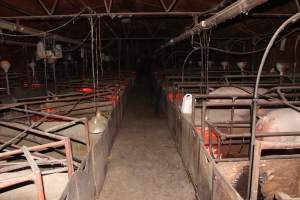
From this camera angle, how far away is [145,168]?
676 centimetres

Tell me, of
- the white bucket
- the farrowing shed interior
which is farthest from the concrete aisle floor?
the white bucket

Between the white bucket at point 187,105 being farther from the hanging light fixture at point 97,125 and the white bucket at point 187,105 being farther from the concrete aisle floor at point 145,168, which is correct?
the hanging light fixture at point 97,125

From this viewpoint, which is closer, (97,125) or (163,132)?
(97,125)

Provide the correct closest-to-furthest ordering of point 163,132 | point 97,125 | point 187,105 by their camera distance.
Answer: point 97,125, point 187,105, point 163,132

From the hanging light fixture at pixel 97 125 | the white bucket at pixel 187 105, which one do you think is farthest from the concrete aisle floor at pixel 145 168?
the white bucket at pixel 187 105

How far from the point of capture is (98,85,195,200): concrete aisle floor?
5.56 metres

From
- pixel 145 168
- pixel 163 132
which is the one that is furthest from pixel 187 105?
pixel 163 132

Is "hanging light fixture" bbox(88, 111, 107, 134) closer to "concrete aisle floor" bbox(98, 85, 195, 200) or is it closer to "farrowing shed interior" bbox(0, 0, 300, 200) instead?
"farrowing shed interior" bbox(0, 0, 300, 200)

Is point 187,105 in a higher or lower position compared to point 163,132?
higher

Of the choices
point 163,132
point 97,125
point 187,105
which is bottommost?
point 163,132

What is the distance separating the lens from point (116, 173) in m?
6.49

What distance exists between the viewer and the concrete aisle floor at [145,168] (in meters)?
5.56

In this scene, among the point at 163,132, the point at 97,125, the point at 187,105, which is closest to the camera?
the point at 97,125

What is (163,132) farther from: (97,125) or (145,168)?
(97,125)
